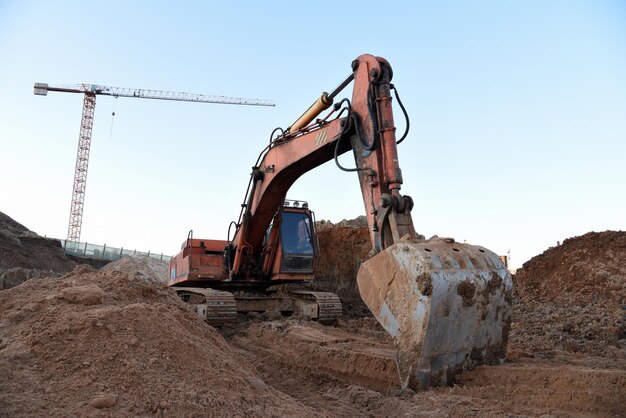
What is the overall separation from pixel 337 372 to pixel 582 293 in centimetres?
691

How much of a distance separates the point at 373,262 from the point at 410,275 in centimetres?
52

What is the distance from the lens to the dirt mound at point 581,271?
10352mm

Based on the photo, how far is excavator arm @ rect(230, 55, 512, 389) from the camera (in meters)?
4.49

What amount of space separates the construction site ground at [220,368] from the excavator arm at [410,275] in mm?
241

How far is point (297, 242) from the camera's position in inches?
407

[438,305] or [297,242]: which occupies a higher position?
[297,242]

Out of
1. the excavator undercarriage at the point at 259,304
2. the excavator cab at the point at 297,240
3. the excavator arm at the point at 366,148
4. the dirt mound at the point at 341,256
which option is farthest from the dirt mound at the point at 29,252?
the excavator arm at the point at 366,148

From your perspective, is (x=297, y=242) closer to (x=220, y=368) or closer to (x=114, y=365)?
(x=220, y=368)

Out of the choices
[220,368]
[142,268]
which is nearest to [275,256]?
[220,368]

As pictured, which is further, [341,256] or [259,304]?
[341,256]

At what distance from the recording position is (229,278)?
1023cm

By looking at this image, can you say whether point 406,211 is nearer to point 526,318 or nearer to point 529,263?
point 526,318

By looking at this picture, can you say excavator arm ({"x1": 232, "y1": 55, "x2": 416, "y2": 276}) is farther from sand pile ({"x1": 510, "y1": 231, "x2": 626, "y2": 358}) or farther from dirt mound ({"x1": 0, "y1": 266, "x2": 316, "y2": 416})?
sand pile ({"x1": 510, "y1": 231, "x2": 626, "y2": 358})

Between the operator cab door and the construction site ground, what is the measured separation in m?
2.34
